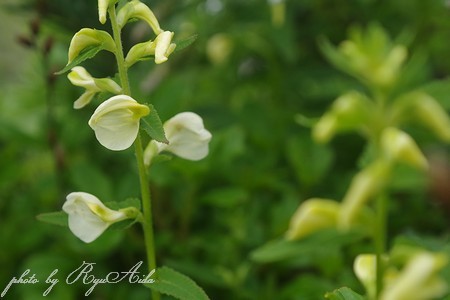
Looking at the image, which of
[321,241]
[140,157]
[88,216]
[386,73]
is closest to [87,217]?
[88,216]

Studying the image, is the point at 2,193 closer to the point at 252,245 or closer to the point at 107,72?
the point at 107,72

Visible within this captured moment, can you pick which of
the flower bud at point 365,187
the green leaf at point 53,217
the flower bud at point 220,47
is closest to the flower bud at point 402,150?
the flower bud at point 365,187

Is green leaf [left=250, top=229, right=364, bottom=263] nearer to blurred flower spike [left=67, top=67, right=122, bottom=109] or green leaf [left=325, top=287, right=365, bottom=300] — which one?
green leaf [left=325, top=287, right=365, bottom=300]

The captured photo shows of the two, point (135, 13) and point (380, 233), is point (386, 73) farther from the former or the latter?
point (135, 13)

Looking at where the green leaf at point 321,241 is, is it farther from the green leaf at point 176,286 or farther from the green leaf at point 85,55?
the green leaf at point 85,55

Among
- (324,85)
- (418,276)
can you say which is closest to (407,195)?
(324,85)
